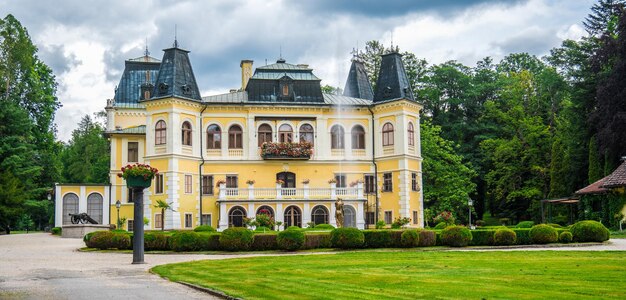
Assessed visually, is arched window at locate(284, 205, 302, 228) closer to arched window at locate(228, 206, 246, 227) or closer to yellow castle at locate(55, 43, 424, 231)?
yellow castle at locate(55, 43, 424, 231)

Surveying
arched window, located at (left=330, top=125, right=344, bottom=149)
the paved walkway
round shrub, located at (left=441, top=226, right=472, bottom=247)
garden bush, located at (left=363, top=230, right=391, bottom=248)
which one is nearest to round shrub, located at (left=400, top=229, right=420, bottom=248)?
garden bush, located at (left=363, top=230, right=391, bottom=248)

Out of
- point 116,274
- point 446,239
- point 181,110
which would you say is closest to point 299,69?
point 181,110

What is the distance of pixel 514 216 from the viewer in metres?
61.0

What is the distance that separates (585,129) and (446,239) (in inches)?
924

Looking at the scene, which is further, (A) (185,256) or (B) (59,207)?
(B) (59,207)

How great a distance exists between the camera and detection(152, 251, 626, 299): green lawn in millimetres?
12727

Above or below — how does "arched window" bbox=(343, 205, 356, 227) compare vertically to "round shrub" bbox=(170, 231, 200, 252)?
above

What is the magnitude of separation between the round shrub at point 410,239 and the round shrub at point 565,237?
6086 mm

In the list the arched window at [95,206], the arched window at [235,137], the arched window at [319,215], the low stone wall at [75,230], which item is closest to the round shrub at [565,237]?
the arched window at [319,215]

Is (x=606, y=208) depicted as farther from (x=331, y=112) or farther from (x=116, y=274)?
(x=116, y=274)

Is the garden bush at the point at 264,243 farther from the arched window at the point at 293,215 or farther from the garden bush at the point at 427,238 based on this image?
the arched window at the point at 293,215

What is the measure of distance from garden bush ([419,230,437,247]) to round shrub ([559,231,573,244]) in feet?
17.5

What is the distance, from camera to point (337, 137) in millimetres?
50000

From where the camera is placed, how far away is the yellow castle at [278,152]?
4597 centimetres
